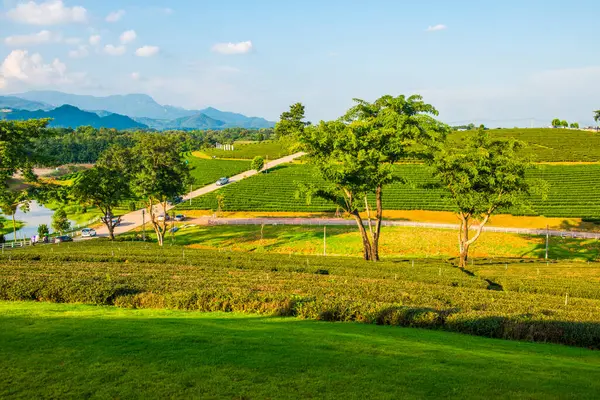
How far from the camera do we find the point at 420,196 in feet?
254

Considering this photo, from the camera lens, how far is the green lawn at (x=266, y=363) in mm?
9133

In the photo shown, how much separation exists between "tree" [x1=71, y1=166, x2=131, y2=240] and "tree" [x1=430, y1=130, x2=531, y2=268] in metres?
36.5

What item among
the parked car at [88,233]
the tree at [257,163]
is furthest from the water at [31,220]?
the tree at [257,163]

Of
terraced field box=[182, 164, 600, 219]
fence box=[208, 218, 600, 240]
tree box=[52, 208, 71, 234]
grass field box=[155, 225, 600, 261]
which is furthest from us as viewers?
terraced field box=[182, 164, 600, 219]

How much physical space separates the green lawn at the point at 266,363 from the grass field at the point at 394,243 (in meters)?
35.0

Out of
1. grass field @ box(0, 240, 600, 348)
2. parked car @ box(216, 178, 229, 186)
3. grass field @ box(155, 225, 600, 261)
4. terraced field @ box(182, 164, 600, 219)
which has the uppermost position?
parked car @ box(216, 178, 229, 186)

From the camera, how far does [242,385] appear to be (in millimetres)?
9289

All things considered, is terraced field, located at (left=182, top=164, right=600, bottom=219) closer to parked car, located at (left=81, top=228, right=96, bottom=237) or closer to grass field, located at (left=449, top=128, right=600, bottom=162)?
grass field, located at (left=449, top=128, right=600, bottom=162)

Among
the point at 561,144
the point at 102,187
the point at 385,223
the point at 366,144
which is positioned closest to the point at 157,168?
the point at 102,187

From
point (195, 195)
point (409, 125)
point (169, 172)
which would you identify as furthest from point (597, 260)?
point (195, 195)

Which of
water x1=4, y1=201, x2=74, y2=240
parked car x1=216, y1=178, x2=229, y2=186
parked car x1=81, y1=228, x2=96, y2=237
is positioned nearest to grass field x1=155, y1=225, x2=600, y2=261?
parked car x1=81, y1=228, x2=96, y2=237

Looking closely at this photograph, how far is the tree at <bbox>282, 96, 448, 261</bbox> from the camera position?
112ft

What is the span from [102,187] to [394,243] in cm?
3394

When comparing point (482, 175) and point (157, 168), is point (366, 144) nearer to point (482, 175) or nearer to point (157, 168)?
point (482, 175)
